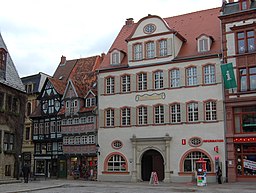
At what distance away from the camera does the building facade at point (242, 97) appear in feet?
106

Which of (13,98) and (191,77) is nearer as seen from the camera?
(191,77)

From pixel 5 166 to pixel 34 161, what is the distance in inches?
491

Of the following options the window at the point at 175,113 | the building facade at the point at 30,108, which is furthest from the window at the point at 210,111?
the building facade at the point at 30,108

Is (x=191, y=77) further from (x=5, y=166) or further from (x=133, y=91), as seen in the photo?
(x=5, y=166)

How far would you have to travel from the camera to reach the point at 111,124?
39.2 metres

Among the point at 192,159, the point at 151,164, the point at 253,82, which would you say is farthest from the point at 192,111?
the point at 151,164

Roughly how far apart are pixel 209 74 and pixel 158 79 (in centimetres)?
494

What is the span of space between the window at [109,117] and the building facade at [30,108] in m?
14.8

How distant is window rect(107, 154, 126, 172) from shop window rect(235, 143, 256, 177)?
10712 millimetres

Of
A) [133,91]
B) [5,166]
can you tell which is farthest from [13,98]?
[133,91]

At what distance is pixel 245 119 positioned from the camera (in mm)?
32719

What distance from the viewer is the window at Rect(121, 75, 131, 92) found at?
128 feet

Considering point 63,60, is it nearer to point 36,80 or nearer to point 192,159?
point 36,80

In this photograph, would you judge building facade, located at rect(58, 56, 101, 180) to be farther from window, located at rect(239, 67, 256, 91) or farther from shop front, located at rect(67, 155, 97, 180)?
window, located at rect(239, 67, 256, 91)
